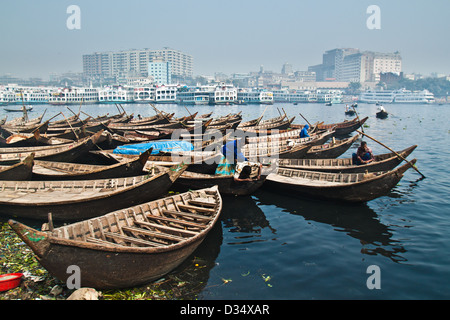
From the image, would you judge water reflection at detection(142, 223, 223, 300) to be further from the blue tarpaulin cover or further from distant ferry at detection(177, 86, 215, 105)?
distant ferry at detection(177, 86, 215, 105)

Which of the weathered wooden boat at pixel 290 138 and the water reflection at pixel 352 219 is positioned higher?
the weathered wooden boat at pixel 290 138

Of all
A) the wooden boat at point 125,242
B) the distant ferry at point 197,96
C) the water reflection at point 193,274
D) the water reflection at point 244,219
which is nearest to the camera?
the wooden boat at point 125,242

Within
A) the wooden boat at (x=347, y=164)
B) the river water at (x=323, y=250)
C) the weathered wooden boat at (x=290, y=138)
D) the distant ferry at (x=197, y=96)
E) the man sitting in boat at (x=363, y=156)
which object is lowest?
the river water at (x=323, y=250)

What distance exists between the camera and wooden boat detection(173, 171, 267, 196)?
10.3 m

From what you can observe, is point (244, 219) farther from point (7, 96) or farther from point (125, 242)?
point (7, 96)

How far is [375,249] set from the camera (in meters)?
8.02

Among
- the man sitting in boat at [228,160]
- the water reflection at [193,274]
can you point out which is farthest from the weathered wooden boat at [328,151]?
the water reflection at [193,274]

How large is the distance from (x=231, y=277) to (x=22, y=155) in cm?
1141

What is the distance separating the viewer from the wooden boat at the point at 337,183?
368 inches

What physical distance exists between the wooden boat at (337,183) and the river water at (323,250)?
0.49 meters

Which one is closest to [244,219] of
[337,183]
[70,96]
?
[337,183]

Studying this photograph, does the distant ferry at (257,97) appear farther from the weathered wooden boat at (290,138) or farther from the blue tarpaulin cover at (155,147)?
the blue tarpaulin cover at (155,147)

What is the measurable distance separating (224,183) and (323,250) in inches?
153
